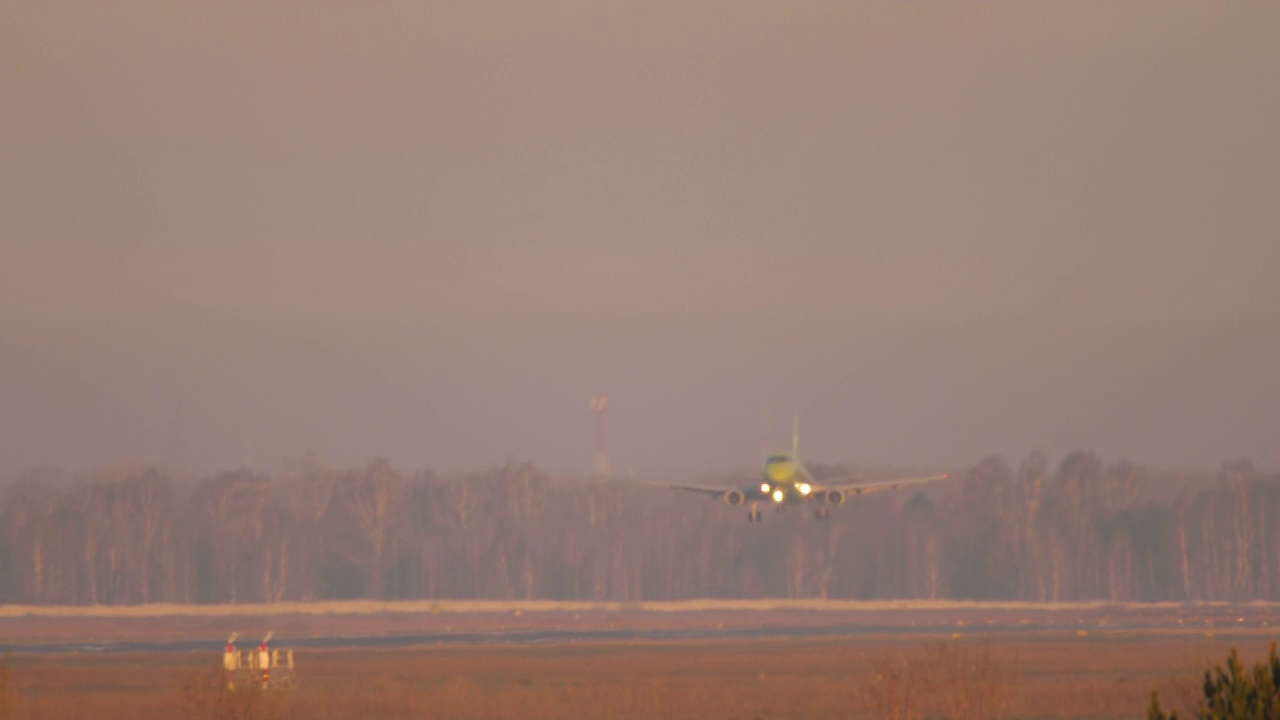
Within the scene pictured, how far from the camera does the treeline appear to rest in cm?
12581

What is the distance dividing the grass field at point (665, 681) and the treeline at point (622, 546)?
52.7m

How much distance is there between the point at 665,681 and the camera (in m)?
57.9

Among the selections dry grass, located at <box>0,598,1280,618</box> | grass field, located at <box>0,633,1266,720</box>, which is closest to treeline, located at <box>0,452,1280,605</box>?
dry grass, located at <box>0,598,1280,618</box>

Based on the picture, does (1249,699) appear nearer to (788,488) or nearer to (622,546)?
(788,488)

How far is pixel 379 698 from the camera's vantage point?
2076 inches

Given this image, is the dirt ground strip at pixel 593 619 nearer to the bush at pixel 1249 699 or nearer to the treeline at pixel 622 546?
the treeline at pixel 622 546

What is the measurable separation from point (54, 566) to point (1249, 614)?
275 ft

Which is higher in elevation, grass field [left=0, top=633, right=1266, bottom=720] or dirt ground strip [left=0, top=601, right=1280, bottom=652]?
dirt ground strip [left=0, top=601, right=1280, bottom=652]

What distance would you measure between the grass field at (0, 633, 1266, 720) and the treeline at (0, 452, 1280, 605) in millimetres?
52735

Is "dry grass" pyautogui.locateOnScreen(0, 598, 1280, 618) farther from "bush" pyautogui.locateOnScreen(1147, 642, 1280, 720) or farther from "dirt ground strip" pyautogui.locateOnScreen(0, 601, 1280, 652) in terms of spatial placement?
"bush" pyautogui.locateOnScreen(1147, 642, 1280, 720)

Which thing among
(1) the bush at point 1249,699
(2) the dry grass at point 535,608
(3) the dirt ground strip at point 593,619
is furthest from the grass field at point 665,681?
(2) the dry grass at point 535,608

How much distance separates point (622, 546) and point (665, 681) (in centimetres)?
8096

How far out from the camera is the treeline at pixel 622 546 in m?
126

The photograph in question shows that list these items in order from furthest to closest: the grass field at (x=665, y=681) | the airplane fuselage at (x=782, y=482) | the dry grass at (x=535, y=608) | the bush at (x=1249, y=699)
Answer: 1. the dry grass at (x=535, y=608)
2. the airplane fuselage at (x=782, y=482)
3. the grass field at (x=665, y=681)
4. the bush at (x=1249, y=699)
